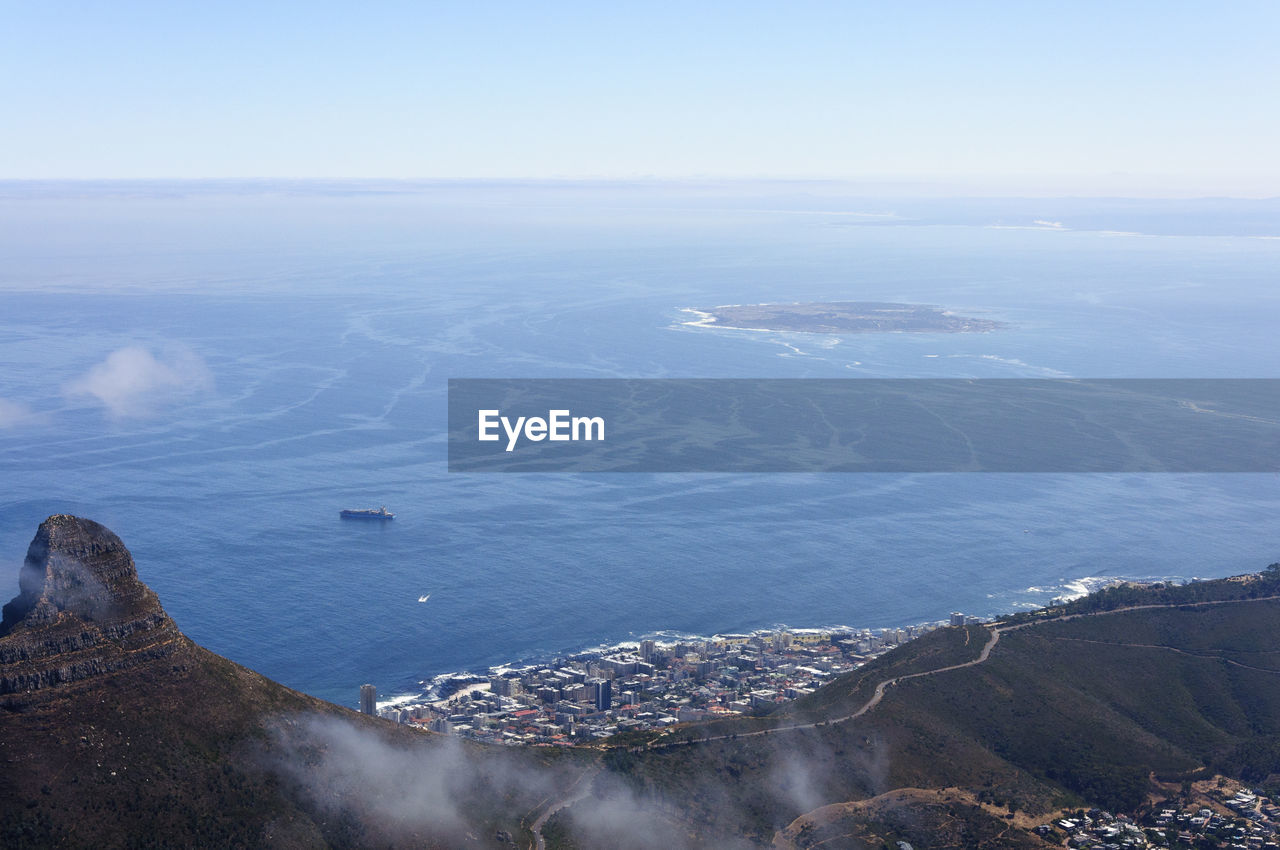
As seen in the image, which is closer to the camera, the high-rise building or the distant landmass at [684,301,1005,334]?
the high-rise building

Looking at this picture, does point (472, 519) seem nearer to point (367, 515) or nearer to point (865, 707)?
point (367, 515)

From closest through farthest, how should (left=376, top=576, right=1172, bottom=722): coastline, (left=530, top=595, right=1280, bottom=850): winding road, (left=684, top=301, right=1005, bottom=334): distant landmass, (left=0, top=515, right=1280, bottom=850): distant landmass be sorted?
(left=0, top=515, right=1280, bottom=850): distant landmass, (left=530, top=595, right=1280, bottom=850): winding road, (left=376, top=576, right=1172, bottom=722): coastline, (left=684, top=301, right=1005, bottom=334): distant landmass

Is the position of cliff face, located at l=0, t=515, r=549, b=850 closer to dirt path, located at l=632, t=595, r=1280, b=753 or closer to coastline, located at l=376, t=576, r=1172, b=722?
dirt path, located at l=632, t=595, r=1280, b=753
